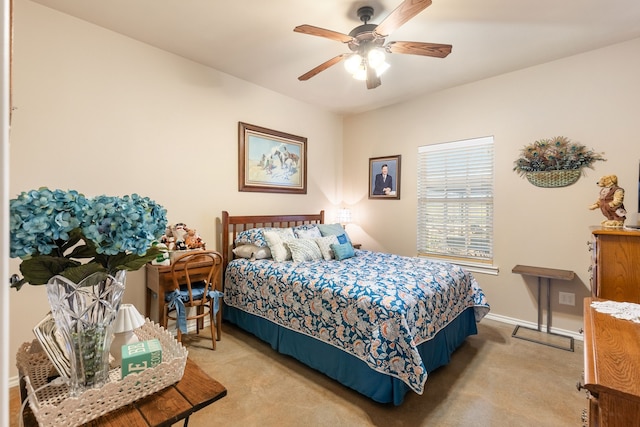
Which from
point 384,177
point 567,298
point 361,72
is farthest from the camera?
point 384,177

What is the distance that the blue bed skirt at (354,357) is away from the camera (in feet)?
6.35

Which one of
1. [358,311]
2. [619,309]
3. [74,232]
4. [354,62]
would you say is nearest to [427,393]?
[358,311]

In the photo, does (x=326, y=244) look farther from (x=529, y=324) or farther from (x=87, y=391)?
(x=87, y=391)

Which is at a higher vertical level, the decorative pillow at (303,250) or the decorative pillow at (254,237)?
the decorative pillow at (254,237)

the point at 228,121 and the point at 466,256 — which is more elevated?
the point at 228,121

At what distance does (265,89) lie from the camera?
379 centimetres

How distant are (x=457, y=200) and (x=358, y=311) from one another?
2361 mm

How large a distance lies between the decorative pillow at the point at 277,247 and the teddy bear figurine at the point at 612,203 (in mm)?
2612

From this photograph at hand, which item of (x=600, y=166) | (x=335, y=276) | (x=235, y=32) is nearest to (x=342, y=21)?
(x=235, y=32)

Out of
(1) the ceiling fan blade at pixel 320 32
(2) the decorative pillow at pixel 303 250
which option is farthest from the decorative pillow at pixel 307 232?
(1) the ceiling fan blade at pixel 320 32

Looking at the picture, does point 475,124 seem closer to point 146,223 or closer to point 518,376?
point 518,376

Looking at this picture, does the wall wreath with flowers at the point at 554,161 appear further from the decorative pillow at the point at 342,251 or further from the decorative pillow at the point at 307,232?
the decorative pillow at the point at 307,232

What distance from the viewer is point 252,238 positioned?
3.26 m

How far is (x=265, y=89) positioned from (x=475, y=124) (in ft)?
8.52
